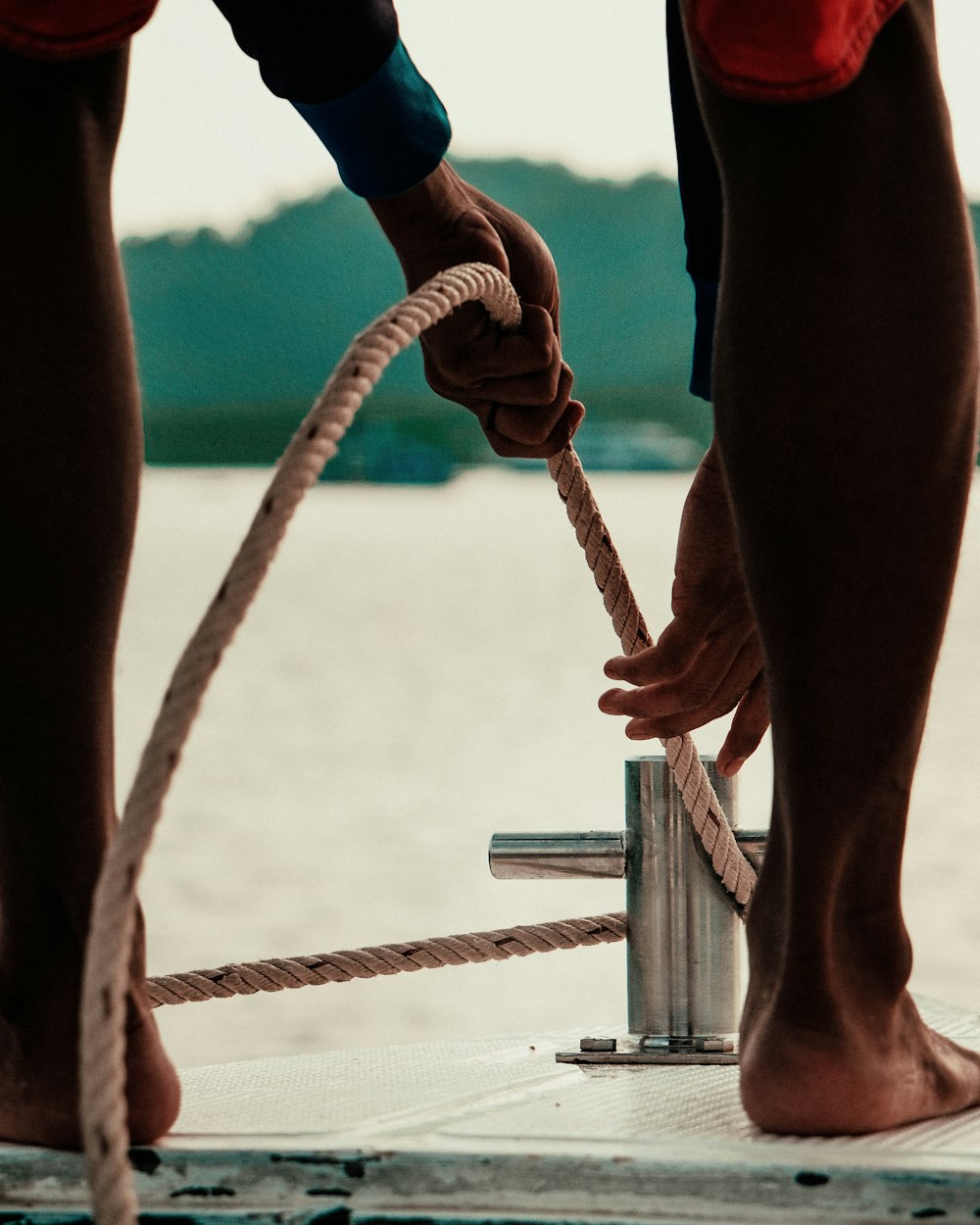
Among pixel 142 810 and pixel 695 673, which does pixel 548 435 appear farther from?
pixel 142 810

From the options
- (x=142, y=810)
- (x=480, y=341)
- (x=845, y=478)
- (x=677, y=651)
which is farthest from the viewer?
(x=480, y=341)

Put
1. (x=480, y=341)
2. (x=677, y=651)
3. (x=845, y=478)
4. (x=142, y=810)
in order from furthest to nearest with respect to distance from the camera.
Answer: (x=480, y=341) → (x=677, y=651) → (x=845, y=478) → (x=142, y=810)

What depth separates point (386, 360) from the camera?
56 centimetres

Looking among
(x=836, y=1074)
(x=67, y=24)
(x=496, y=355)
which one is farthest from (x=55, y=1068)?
(x=496, y=355)

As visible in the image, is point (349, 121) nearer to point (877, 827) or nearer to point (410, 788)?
point (877, 827)

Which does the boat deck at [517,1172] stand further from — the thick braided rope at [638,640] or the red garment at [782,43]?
the red garment at [782,43]

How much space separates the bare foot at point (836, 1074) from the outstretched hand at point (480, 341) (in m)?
0.46

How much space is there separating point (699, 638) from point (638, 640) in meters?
0.12

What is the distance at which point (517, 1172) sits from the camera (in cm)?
55

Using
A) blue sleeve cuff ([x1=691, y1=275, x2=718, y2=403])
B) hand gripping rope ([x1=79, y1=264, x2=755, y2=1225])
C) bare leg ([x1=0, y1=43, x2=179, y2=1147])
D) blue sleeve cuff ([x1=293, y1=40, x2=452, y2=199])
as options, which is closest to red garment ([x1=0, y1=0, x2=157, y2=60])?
bare leg ([x1=0, y1=43, x2=179, y2=1147])

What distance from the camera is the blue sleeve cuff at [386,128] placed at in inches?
35.0

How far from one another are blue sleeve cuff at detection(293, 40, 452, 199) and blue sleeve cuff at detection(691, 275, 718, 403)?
18 cm

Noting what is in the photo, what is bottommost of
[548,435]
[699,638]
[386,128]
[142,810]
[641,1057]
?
[641,1057]

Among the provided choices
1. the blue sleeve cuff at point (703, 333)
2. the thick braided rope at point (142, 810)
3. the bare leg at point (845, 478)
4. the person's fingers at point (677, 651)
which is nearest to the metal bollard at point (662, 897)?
the person's fingers at point (677, 651)
